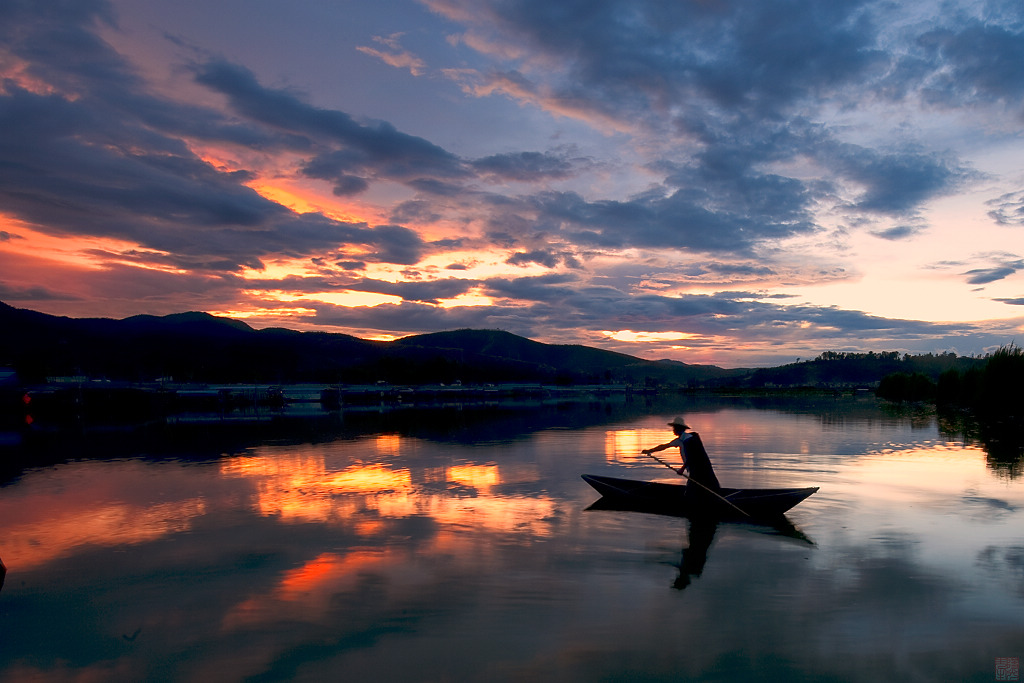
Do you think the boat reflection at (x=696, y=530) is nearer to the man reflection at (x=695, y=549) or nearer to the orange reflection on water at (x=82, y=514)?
the man reflection at (x=695, y=549)

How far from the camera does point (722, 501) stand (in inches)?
840

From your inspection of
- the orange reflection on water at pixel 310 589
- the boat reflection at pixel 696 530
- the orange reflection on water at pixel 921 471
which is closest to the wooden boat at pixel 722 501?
the boat reflection at pixel 696 530

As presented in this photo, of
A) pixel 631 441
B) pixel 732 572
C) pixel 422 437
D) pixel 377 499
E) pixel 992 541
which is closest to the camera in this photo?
pixel 732 572

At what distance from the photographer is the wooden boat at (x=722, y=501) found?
70.0 ft

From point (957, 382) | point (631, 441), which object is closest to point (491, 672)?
point (631, 441)

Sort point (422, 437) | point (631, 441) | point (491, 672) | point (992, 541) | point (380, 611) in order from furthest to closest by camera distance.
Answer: point (422, 437), point (631, 441), point (992, 541), point (380, 611), point (491, 672)

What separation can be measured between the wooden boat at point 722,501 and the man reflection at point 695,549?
54 cm

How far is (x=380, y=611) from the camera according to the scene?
13242mm

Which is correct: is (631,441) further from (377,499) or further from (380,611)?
(380,611)

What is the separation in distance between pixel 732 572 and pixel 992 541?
941 cm

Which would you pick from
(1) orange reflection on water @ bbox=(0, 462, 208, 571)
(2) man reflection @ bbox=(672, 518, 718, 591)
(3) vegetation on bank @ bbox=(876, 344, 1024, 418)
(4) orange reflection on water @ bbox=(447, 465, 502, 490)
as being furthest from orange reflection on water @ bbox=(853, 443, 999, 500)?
(3) vegetation on bank @ bbox=(876, 344, 1024, 418)

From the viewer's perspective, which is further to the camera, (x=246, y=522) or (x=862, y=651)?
(x=246, y=522)

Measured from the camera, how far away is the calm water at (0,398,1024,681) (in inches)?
431

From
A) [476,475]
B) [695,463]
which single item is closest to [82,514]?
[476,475]
